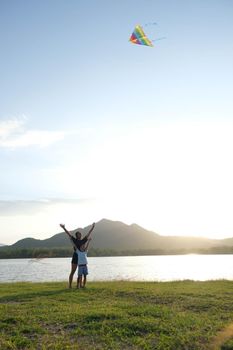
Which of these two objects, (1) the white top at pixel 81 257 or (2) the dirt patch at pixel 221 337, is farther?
(1) the white top at pixel 81 257

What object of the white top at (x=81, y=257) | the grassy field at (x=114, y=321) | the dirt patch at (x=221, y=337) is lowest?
the dirt patch at (x=221, y=337)

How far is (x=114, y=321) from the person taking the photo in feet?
42.7

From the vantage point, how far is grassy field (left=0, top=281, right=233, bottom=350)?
11.0 metres

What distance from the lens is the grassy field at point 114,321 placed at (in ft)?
36.1

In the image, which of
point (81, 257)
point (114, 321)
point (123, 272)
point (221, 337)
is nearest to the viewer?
point (221, 337)

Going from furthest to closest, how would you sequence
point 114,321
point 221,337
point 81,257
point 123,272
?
point 123,272 → point 81,257 → point 114,321 → point 221,337

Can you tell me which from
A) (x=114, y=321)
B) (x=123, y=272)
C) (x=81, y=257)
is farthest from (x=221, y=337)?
(x=123, y=272)

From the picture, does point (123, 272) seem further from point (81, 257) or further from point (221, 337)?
point (221, 337)

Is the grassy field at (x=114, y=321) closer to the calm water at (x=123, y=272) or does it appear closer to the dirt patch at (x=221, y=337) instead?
the dirt patch at (x=221, y=337)

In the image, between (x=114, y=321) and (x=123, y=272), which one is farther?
(x=123, y=272)

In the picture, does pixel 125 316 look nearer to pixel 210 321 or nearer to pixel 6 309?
pixel 210 321

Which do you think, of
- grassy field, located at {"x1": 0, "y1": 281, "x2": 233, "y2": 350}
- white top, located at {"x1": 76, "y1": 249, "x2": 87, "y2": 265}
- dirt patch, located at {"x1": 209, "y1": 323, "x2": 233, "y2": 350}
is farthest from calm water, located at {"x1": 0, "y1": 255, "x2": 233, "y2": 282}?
dirt patch, located at {"x1": 209, "y1": 323, "x2": 233, "y2": 350}

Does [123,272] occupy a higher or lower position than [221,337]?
higher

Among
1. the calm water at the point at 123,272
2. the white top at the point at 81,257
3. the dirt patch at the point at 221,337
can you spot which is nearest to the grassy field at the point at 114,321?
the dirt patch at the point at 221,337
